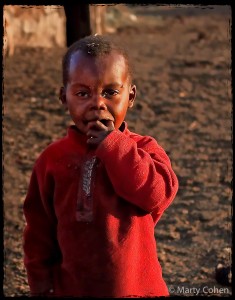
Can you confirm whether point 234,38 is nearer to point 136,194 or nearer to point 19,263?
point 136,194

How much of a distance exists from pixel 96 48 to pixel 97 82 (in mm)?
114

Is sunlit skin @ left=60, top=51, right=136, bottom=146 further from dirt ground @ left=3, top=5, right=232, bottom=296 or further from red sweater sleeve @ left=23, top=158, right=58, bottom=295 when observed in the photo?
dirt ground @ left=3, top=5, right=232, bottom=296

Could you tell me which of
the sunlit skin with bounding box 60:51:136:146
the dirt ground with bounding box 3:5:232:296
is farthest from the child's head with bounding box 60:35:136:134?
the dirt ground with bounding box 3:5:232:296

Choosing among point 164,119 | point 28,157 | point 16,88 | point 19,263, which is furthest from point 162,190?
point 16,88

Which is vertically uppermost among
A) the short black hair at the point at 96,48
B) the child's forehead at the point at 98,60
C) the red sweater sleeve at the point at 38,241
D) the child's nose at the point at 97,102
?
the short black hair at the point at 96,48

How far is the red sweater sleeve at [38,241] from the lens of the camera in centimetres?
213

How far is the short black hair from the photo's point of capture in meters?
2.00

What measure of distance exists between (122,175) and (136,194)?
2.9 inches

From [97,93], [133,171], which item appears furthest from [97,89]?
[133,171]

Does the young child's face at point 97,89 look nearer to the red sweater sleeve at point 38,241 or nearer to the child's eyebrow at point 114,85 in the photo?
the child's eyebrow at point 114,85

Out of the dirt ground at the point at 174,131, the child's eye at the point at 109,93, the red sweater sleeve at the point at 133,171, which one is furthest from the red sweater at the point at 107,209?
the dirt ground at the point at 174,131

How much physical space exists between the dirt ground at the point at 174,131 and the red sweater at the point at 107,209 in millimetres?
1568

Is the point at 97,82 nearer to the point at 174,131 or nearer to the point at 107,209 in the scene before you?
the point at 107,209

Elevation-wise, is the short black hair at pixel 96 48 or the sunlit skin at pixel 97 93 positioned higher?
the short black hair at pixel 96 48
